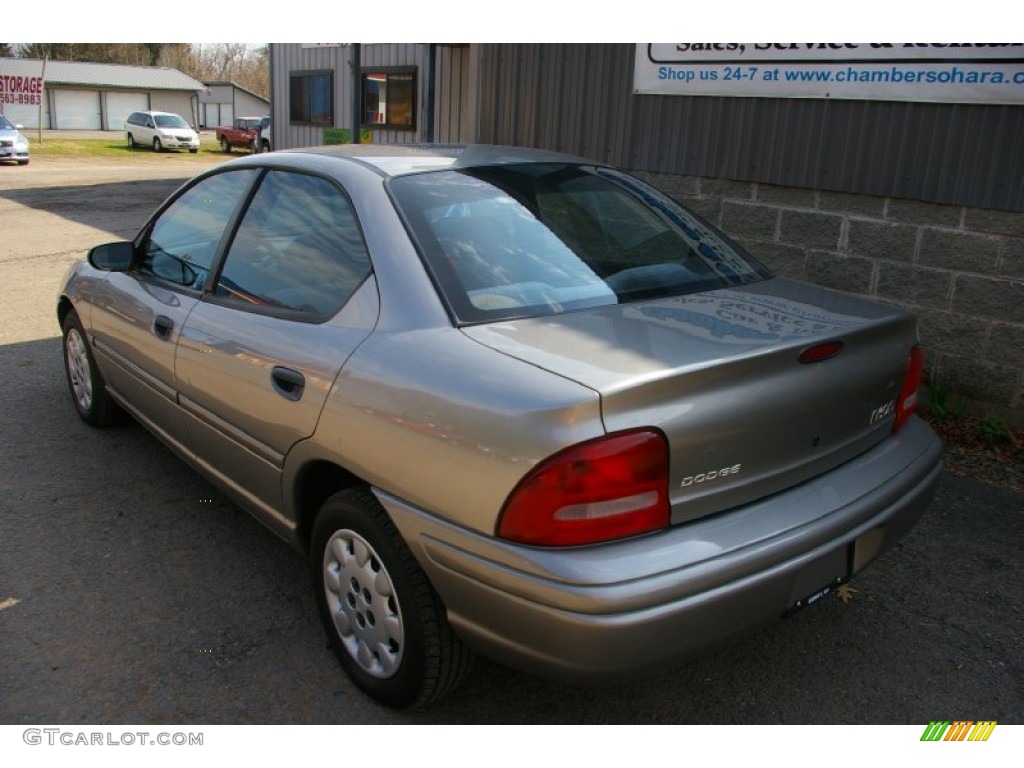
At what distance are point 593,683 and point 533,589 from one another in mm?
285

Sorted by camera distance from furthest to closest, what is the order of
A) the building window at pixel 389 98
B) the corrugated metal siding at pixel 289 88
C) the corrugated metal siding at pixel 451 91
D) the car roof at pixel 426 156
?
the corrugated metal siding at pixel 289 88 < the building window at pixel 389 98 < the corrugated metal siding at pixel 451 91 < the car roof at pixel 426 156

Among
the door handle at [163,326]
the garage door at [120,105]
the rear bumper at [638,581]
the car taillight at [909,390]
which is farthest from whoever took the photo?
the garage door at [120,105]

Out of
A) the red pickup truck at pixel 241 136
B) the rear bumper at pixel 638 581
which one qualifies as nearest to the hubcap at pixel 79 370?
the rear bumper at pixel 638 581

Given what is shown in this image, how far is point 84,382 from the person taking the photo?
185 inches

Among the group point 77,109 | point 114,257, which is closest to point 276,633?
point 114,257

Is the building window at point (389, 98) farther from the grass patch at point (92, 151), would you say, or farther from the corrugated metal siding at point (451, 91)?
the grass patch at point (92, 151)

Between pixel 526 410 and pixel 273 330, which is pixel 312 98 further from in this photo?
pixel 526 410

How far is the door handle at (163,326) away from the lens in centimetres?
344

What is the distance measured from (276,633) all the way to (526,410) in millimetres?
1483

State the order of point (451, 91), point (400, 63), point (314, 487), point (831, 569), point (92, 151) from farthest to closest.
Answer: point (92, 151) < point (400, 63) < point (451, 91) < point (314, 487) < point (831, 569)

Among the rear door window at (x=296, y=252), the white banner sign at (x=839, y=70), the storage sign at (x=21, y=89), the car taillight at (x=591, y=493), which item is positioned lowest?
the car taillight at (x=591, y=493)

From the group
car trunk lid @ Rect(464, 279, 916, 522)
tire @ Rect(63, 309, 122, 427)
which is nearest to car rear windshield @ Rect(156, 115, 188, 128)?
tire @ Rect(63, 309, 122, 427)

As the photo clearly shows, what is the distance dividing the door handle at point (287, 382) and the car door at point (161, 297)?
0.79 metres
